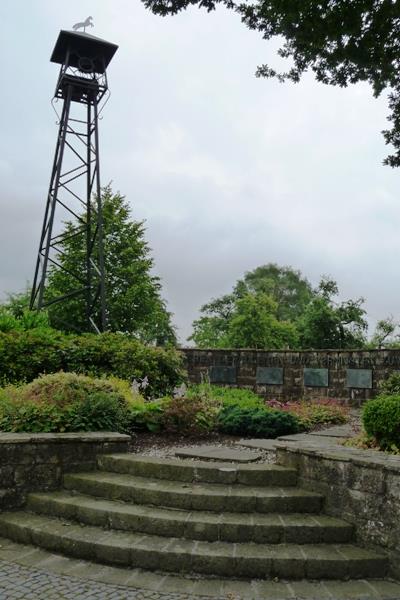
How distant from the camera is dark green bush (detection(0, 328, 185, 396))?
9.67m

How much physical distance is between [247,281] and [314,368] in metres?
32.2

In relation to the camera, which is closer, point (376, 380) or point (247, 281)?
point (376, 380)

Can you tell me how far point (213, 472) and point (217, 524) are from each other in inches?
32.5

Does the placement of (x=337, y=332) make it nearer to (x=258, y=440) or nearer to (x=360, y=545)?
(x=258, y=440)

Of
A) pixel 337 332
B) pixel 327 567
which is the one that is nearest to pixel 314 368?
pixel 327 567

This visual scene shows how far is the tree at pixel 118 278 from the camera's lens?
23.5 meters

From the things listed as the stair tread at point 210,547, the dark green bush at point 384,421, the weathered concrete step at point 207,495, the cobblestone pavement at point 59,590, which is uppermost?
the dark green bush at point 384,421

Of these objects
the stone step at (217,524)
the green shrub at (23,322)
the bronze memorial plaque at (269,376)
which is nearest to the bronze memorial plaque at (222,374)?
the bronze memorial plaque at (269,376)

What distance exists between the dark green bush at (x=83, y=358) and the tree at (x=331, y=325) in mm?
16683

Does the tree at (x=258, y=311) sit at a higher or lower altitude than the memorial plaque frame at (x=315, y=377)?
higher

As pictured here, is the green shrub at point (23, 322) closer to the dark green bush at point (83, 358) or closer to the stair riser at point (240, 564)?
the dark green bush at point (83, 358)

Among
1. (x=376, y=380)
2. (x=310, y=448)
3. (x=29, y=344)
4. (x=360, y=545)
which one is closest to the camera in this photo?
(x=360, y=545)

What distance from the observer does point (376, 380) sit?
42.5ft

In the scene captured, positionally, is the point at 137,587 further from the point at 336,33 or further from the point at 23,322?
the point at 23,322
